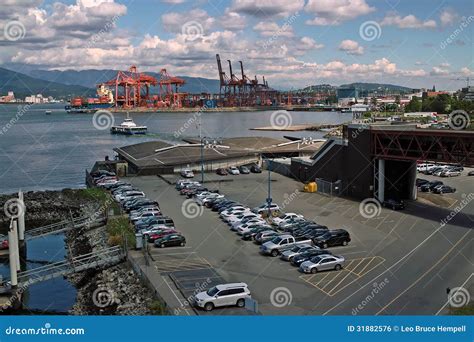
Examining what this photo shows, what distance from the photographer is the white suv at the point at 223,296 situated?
8.75 m

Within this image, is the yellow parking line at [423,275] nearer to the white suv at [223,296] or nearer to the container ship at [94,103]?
the white suv at [223,296]

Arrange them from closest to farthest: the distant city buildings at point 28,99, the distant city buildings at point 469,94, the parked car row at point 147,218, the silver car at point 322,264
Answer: the silver car at point 322,264
the parked car row at point 147,218
the distant city buildings at point 469,94
the distant city buildings at point 28,99

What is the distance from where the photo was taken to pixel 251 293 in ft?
31.2

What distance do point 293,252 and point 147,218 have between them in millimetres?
4832

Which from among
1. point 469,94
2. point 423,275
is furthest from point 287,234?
point 469,94

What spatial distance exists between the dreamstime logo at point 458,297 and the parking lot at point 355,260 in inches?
5.8

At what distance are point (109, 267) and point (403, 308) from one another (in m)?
6.62

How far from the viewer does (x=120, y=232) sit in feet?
46.5

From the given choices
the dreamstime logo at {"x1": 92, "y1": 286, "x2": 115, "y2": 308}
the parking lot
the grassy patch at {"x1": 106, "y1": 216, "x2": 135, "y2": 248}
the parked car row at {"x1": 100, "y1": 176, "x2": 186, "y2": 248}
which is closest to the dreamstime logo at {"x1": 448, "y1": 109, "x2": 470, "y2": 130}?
the parking lot

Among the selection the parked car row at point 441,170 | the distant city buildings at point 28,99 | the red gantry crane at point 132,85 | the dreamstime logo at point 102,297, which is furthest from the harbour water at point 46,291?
the distant city buildings at point 28,99

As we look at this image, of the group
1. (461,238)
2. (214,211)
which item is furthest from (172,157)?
(461,238)

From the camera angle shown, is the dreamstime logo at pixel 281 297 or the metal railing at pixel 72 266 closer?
the dreamstime logo at pixel 281 297

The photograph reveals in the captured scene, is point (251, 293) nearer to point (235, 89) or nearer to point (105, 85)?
point (105, 85)

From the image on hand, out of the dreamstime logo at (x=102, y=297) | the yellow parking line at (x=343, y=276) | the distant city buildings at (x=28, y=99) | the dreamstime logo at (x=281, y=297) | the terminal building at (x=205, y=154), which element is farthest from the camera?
the distant city buildings at (x=28, y=99)
